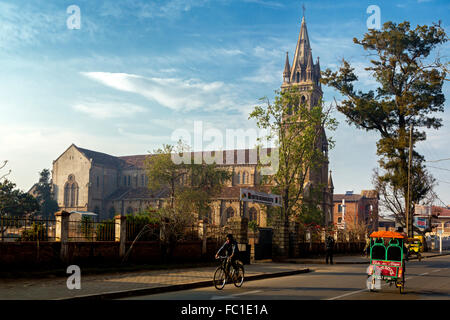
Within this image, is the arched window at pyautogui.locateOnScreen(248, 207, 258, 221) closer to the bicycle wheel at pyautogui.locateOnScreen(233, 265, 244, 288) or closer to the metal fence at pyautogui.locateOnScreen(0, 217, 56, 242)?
the metal fence at pyautogui.locateOnScreen(0, 217, 56, 242)

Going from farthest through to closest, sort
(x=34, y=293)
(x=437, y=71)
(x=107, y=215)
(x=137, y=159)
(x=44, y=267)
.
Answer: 1. (x=137, y=159)
2. (x=107, y=215)
3. (x=437, y=71)
4. (x=44, y=267)
5. (x=34, y=293)

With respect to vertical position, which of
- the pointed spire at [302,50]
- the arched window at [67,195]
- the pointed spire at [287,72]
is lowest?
the arched window at [67,195]

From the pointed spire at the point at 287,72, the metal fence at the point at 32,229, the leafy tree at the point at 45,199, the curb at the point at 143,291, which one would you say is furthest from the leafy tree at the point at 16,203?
the pointed spire at the point at 287,72

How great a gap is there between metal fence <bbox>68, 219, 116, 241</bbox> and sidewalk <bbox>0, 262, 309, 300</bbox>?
2704mm

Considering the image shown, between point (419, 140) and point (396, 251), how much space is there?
34.5 meters

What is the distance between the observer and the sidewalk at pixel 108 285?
1216 centimetres

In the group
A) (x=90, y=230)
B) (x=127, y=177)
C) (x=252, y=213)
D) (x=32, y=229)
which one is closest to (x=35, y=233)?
(x=32, y=229)

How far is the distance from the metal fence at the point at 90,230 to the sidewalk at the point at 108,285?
2.70 m

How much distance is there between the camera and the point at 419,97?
45.0 metres

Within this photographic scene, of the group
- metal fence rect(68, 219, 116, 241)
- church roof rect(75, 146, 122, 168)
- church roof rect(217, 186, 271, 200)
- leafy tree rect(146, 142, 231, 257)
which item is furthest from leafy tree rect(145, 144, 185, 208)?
metal fence rect(68, 219, 116, 241)

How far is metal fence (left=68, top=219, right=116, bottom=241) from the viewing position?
1924cm

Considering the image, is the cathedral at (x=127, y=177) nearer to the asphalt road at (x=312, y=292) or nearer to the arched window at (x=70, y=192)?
the arched window at (x=70, y=192)
